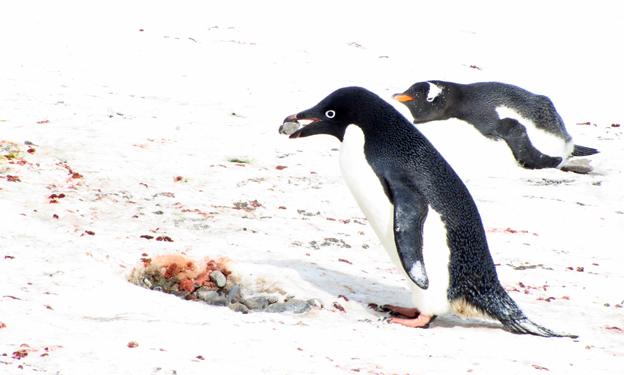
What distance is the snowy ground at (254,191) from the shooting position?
448 centimetres

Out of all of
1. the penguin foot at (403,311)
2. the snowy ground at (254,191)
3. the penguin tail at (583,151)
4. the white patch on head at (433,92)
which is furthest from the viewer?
the white patch on head at (433,92)

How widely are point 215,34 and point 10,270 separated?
367 inches

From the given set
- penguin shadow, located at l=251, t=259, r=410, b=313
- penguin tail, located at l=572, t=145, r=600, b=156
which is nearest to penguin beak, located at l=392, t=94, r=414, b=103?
penguin tail, located at l=572, t=145, r=600, b=156

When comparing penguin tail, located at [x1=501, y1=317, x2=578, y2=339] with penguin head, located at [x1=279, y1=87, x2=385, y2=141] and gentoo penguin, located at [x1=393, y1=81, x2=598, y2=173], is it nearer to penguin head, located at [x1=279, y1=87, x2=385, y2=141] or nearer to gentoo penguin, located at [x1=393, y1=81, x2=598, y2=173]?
penguin head, located at [x1=279, y1=87, x2=385, y2=141]

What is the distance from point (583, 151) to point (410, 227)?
5.92 m

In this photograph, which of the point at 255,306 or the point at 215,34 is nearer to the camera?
the point at 255,306

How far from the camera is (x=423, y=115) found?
10938 mm

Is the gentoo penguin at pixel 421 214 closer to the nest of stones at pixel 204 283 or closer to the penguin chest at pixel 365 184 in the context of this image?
the penguin chest at pixel 365 184

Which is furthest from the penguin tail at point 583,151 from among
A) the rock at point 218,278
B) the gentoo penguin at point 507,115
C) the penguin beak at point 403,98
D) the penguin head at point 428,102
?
the rock at point 218,278

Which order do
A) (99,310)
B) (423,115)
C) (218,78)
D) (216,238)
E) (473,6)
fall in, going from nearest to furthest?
(99,310) < (216,238) < (423,115) < (218,78) < (473,6)

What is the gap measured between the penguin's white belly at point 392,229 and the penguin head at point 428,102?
562 centimetres

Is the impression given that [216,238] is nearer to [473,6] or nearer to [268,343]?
[268,343]

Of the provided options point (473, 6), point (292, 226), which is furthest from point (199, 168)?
point (473, 6)

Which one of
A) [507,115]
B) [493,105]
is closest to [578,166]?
[507,115]
